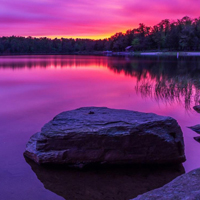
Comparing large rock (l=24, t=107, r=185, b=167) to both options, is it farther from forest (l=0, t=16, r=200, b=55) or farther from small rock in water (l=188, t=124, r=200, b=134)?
forest (l=0, t=16, r=200, b=55)

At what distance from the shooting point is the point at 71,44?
172 m

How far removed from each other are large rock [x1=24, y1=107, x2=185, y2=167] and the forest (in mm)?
83710

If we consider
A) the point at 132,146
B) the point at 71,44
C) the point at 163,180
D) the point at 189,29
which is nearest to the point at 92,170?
the point at 132,146

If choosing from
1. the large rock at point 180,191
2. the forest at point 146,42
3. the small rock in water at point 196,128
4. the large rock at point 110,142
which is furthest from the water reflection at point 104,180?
the forest at point 146,42

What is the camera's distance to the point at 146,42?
→ 336 feet

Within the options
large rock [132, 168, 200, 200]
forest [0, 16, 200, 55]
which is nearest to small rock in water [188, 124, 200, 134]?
large rock [132, 168, 200, 200]

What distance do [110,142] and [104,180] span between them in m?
0.74

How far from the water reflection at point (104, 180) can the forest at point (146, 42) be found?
84190 mm

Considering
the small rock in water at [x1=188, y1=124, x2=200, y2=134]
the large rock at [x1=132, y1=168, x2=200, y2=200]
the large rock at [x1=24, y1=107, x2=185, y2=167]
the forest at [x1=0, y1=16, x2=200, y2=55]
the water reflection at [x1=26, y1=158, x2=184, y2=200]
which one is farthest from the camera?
the forest at [x1=0, y1=16, x2=200, y2=55]

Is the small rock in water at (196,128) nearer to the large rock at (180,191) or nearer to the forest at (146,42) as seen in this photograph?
the large rock at (180,191)

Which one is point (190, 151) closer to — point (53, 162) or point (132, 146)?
point (132, 146)

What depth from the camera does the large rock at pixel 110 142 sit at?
504 cm

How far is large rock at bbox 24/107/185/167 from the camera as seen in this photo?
199 inches

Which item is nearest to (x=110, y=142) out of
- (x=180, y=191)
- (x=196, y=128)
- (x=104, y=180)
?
(x=104, y=180)
